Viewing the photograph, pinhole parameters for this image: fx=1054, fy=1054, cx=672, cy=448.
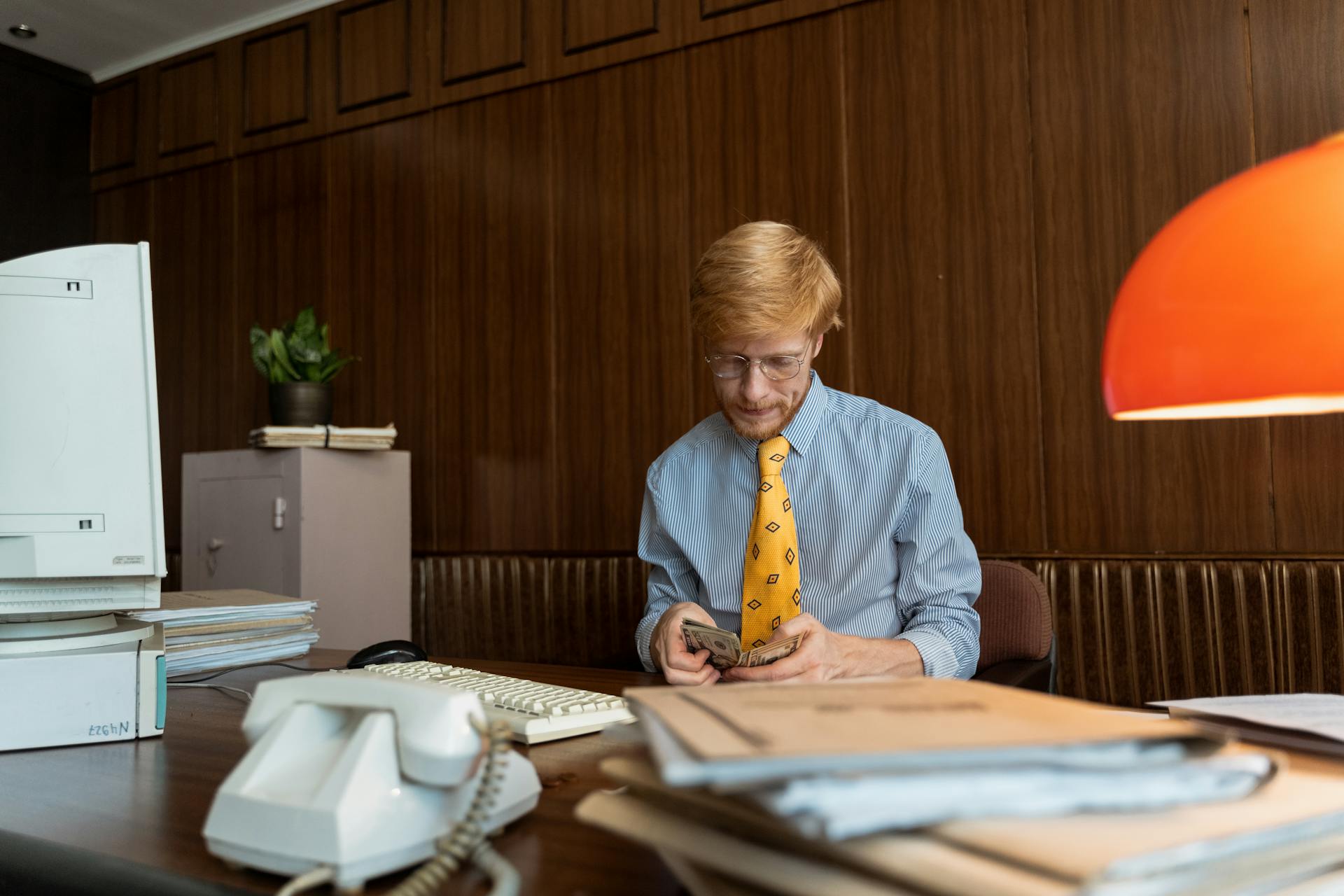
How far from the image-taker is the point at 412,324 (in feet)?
14.1

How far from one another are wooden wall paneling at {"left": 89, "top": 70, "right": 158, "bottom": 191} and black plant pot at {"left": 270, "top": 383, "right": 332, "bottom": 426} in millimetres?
2046

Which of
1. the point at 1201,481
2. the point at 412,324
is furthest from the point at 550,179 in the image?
the point at 1201,481

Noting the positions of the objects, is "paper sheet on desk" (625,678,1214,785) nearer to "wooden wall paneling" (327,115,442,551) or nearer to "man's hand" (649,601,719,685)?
"man's hand" (649,601,719,685)

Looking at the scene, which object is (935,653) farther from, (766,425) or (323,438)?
(323,438)

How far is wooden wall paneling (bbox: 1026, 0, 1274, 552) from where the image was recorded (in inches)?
108

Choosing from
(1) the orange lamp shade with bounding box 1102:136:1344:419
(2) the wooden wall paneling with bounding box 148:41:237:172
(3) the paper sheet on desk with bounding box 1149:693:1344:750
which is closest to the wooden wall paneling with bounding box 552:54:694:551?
(2) the wooden wall paneling with bounding box 148:41:237:172

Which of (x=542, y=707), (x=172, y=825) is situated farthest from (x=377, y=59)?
(x=172, y=825)

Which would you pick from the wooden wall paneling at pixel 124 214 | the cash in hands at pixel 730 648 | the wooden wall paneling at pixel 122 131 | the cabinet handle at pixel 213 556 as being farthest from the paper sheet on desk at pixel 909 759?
the wooden wall paneling at pixel 122 131

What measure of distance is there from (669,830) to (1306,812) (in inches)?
13.5

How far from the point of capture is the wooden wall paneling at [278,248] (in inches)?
→ 180

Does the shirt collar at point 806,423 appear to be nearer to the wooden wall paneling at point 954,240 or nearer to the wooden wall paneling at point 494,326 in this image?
the wooden wall paneling at point 954,240

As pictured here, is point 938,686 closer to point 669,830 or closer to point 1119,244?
point 669,830

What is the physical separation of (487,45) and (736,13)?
43.4 inches

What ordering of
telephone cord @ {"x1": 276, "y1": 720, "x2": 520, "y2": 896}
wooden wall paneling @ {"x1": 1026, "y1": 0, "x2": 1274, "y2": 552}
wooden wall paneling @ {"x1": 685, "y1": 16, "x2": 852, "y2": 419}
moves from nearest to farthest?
telephone cord @ {"x1": 276, "y1": 720, "x2": 520, "y2": 896} < wooden wall paneling @ {"x1": 1026, "y1": 0, "x2": 1274, "y2": 552} < wooden wall paneling @ {"x1": 685, "y1": 16, "x2": 852, "y2": 419}
